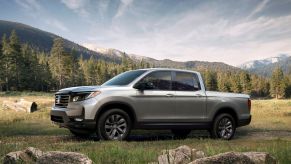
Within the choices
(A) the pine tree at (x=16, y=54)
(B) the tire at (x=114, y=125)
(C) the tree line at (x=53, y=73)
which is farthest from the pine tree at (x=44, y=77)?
(B) the tire at (x=114, y=125)

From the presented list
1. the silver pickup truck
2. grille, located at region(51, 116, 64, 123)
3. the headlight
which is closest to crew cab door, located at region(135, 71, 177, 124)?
the silver pickup truck

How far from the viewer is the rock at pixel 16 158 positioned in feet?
18.7

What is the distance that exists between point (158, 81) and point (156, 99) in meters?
0.61

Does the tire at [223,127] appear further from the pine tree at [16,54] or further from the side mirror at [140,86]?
the pine tree at [16,54]

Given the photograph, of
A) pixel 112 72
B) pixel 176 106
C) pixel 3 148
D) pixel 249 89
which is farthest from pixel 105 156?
pixel 112 72

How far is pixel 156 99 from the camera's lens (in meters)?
12.3

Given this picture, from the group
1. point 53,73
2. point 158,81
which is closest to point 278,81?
point 53,73

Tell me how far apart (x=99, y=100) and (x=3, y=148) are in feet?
10.8

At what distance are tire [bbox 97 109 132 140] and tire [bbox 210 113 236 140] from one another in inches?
129

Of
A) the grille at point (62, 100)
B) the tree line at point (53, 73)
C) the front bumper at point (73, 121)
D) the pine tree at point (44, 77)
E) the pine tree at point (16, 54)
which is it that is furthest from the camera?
the pine tree at point (44, 77)

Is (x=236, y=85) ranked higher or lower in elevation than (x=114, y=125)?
higher

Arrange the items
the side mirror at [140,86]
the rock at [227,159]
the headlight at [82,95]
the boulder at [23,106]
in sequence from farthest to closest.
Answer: the boulder at [23,106] < the side mirror at [140,86] < the headlight at [82,95] < the rock at [227,159]

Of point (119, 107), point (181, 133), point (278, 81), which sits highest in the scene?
point (278, 81)

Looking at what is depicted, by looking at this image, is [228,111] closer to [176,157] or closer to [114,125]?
[114,125]
